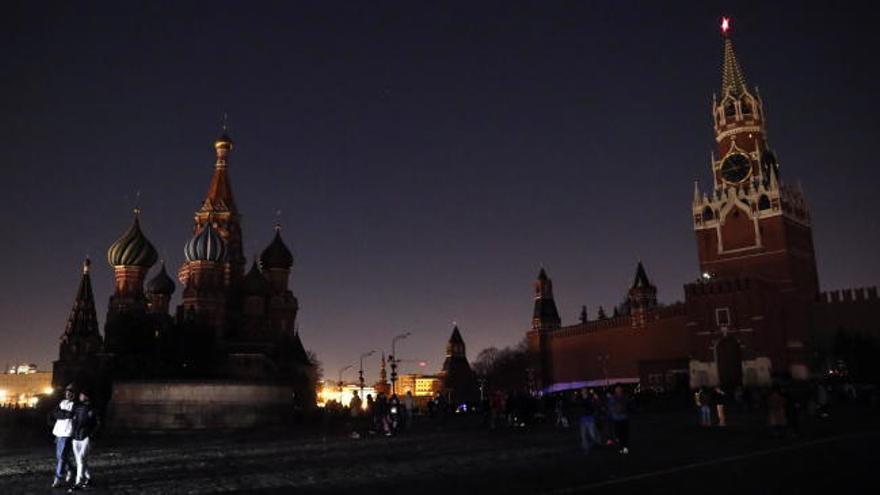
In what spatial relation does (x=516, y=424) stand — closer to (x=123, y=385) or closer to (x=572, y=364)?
(x=123, y=385)

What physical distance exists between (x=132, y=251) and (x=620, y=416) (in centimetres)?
5226

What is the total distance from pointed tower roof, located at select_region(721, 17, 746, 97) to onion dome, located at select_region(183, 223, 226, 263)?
48.3 metres

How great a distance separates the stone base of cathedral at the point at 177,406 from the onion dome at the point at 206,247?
91.4ft

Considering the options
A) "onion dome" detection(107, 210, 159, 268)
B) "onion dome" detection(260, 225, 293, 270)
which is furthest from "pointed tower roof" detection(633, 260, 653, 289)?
"onion dome" detection(107, 210, 159, 268)

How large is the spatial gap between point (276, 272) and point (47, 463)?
46.3 meters

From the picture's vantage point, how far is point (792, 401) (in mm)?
Answer: 17656

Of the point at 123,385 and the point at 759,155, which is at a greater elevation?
the point at 759,155

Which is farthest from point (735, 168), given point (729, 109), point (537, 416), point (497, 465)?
point (497, 465)

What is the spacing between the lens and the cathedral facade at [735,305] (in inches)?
2076

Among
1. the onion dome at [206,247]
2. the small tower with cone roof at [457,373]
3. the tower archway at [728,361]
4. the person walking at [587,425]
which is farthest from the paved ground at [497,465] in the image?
the small tower with cone roof at [457,373]

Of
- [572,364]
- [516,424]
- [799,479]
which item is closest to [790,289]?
[572,364]

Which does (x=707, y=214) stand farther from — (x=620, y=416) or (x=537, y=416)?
(x=620, y=416)

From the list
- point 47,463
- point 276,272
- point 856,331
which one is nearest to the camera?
point 47,463

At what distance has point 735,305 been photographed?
53031 millimetres
